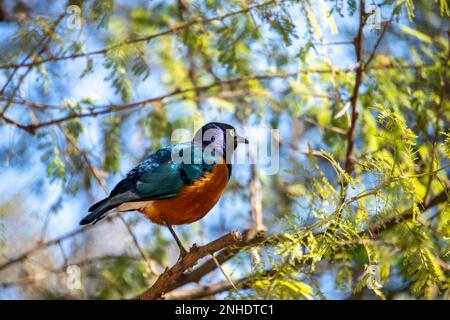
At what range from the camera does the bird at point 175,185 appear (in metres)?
4.61

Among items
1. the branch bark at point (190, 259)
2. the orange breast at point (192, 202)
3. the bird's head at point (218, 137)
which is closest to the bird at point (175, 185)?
the orange breast at point (192, 202)

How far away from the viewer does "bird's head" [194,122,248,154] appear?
202 inches

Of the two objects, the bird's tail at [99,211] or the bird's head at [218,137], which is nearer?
the bird's tail at [99,211]

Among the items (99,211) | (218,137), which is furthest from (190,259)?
(218,137)

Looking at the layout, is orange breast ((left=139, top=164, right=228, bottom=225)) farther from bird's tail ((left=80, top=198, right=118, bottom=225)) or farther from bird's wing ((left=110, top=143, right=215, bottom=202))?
bird's tail ((left=80, top=198, right=118, bottom=225))

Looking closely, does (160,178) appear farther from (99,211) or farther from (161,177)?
(99,211)

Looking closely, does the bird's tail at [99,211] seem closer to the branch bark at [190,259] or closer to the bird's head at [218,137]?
the branch bark at [190,259]

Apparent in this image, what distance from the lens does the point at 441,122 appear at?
6043 mm

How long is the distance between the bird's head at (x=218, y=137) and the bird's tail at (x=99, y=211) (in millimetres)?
980

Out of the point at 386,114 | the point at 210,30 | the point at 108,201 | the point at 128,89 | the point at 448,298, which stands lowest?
the point at 448,298

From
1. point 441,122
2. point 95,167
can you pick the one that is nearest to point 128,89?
point 95,167
